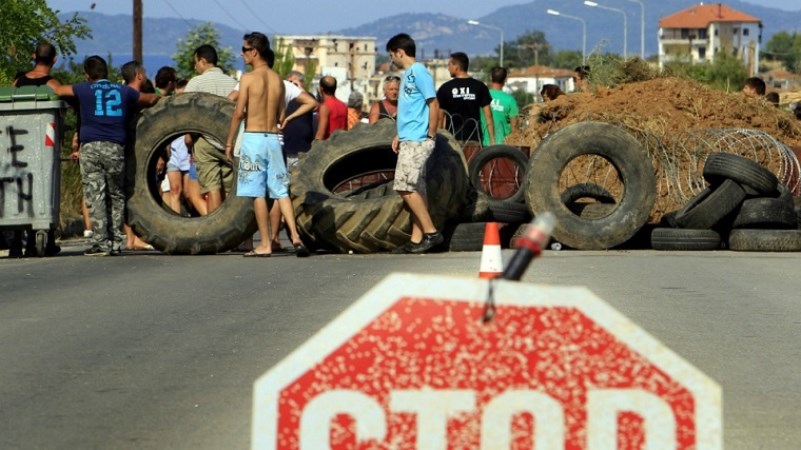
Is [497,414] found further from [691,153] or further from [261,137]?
[691,153]

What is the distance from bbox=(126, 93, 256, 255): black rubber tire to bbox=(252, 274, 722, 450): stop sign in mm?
12227

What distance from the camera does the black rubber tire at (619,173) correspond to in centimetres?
1573

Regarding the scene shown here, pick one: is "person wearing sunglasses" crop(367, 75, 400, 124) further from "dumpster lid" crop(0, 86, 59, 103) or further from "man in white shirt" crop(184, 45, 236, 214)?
"dumpster lid" crop(0, 86, 59, 103)

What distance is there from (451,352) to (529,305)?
0.18 metres

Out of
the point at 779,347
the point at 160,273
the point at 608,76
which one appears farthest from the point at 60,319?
the point at 608,76

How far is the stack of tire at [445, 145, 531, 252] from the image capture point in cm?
1543

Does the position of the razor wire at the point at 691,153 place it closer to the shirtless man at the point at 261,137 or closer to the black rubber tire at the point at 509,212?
the black rubber tire at the point at 509,212

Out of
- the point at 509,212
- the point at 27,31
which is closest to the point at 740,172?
the point at 509,212

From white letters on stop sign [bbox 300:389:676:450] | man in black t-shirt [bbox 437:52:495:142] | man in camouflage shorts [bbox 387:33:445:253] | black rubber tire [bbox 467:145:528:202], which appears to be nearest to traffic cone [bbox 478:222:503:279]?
white letters on stop sign [bbox 300:389:676:450]

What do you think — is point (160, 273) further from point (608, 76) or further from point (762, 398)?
point (608, 76)

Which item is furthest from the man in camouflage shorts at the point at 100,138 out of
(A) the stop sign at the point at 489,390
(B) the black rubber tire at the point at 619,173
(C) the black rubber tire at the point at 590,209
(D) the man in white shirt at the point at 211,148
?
(A) the stop sign at the point at 489,390

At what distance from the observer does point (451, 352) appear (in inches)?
119

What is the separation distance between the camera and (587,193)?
Result: 58.5 feet

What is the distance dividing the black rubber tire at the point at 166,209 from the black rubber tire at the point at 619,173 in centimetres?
307
